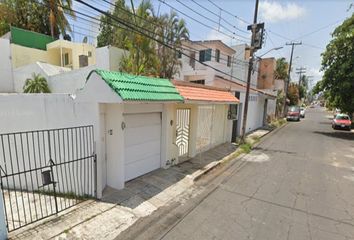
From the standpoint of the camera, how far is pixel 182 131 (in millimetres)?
9172

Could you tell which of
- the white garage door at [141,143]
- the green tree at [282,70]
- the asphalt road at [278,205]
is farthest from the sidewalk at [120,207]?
the green tree at [282,70]

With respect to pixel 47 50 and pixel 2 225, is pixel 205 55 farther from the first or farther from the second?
pixel 2 225

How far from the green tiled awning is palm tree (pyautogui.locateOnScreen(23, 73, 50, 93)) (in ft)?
A: 37.0

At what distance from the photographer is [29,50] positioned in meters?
19.1

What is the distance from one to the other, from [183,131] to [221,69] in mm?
16268

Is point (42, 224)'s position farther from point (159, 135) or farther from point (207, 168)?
point (207, 168)

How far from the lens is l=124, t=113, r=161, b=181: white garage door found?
6.50 metres

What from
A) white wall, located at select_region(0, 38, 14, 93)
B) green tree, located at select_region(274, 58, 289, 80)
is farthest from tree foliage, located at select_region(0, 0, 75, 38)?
green tree, located at select_region(274, 58, 289, 80)

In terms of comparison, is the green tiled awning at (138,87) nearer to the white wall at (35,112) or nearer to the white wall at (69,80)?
the white wall at (35,112)

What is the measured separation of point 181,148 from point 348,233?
622cm

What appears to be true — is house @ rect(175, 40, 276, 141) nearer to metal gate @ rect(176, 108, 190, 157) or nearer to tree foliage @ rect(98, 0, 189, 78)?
tree foliage @ rect(98, 0, 189, 78)

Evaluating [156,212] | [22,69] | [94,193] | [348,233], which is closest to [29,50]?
[22,69]

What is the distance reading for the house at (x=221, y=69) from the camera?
739 inches

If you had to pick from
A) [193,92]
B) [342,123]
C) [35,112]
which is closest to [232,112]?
[193,92]
